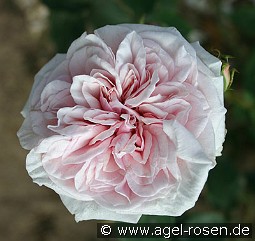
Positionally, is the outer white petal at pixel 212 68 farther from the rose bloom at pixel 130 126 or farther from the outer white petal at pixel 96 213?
the outer white petal at pixel 96 213

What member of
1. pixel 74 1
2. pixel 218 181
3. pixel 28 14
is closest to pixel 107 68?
Result: pixel 74 1

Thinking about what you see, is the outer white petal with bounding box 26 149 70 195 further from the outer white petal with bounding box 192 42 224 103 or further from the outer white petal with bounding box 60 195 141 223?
the outer white petal with bounding box 192 42 224 103

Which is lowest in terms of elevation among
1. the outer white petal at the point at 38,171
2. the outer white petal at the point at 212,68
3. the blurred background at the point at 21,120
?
the blurred background at the point at 21,120

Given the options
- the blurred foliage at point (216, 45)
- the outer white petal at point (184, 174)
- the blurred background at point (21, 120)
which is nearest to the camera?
the outer white petal at point (184, 174)

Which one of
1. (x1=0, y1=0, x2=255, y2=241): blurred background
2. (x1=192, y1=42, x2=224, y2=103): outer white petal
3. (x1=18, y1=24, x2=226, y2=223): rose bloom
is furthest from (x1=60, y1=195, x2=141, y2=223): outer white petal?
(x1=0, y1=0, x2=255, y2=241): blurred background

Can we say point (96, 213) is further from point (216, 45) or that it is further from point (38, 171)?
point (216, 45)

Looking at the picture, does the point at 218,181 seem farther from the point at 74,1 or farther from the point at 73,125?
the point at 73,125

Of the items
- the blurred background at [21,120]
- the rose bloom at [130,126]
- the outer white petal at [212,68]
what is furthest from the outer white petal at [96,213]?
the blurred background at [21,120]
